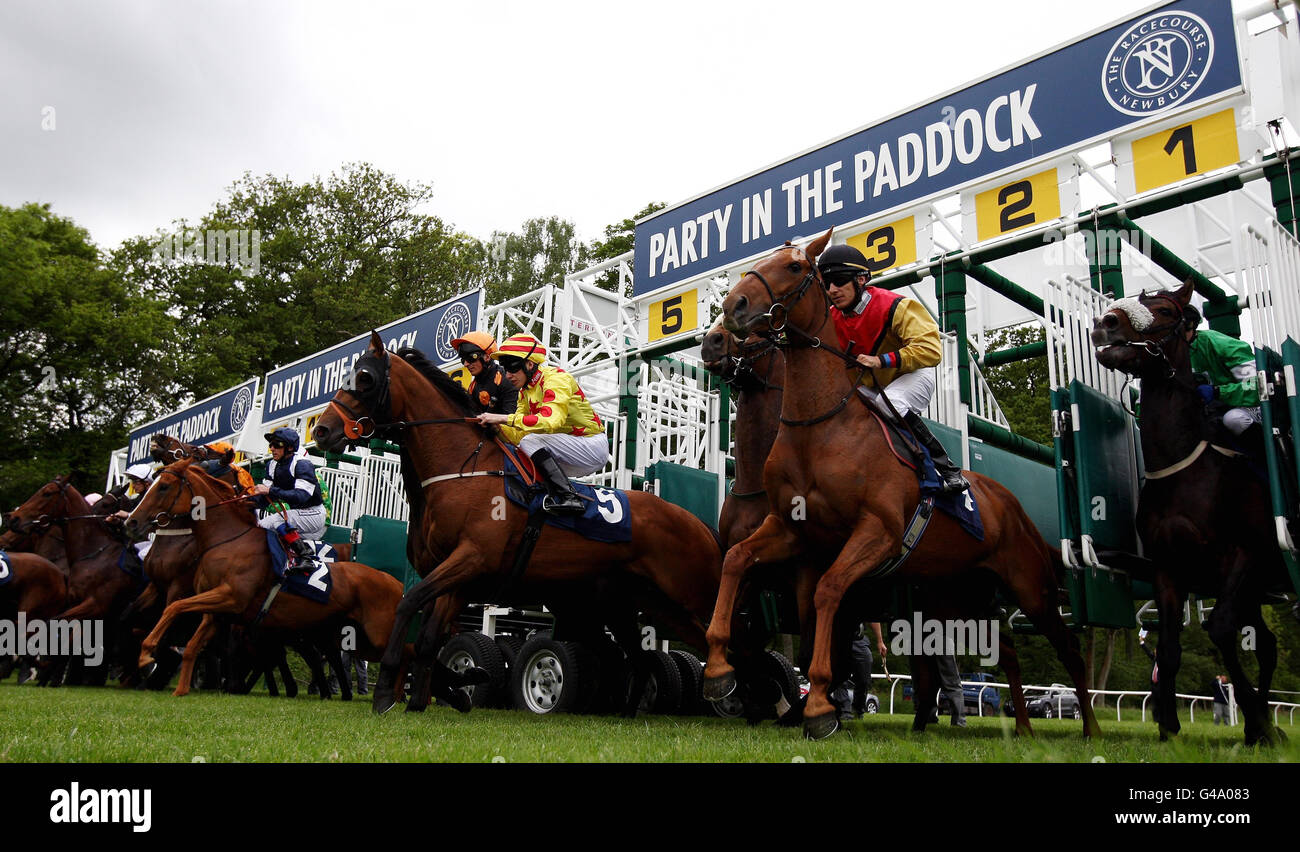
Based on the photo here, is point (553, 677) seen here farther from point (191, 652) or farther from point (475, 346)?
point (191, 652)

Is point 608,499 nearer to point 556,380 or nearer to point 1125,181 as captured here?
point 556,380

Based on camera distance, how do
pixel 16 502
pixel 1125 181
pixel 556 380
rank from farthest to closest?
pixel 16 502, pixel 1125 181, pixel 556 380

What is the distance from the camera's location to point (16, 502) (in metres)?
24.0

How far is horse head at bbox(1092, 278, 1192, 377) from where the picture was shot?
5.35m

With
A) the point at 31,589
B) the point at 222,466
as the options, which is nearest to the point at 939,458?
the point at 222,466

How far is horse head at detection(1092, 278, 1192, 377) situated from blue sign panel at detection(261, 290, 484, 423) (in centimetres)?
762

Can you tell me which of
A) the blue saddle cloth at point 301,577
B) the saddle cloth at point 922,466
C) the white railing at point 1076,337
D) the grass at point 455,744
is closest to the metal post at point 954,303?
the white railing at point 1076,337

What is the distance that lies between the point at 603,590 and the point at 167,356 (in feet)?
76.2

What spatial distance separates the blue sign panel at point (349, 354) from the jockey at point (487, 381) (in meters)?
4.11

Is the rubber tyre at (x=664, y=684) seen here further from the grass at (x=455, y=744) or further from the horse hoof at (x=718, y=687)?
the horse hoof at (x=718, y=687)

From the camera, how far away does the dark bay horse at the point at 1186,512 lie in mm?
4965

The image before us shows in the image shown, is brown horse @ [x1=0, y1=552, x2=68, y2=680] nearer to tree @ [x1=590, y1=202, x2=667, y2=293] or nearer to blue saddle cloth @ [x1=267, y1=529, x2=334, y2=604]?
blue saddle cloth @ [x1=267, y1=529, x2=334, y2=604]
